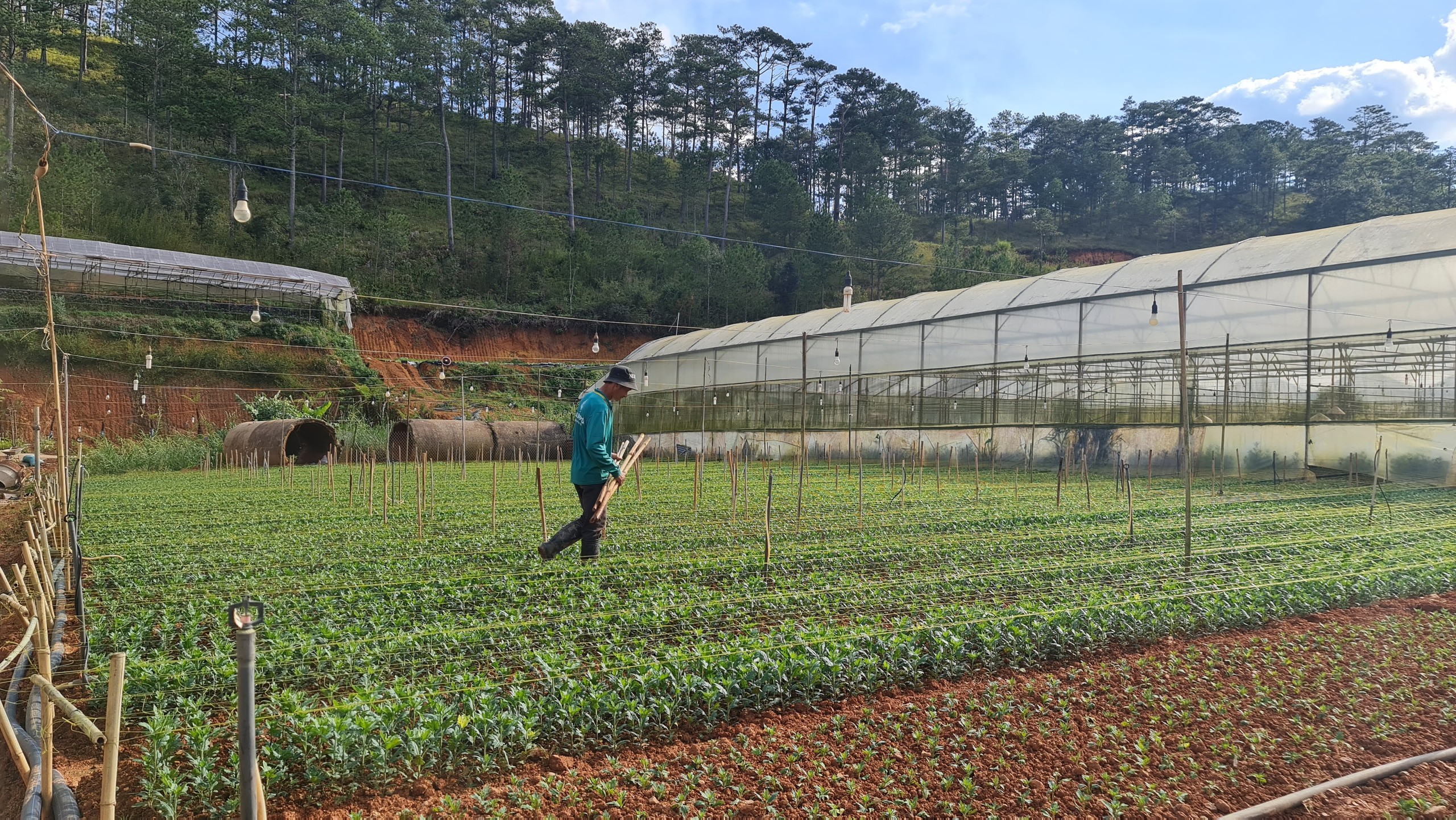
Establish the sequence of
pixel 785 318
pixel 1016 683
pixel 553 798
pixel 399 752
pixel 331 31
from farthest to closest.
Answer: pixel 331 31
pixel 785 318
pixel 1016 683
pixel 399 752
pixel 553 798

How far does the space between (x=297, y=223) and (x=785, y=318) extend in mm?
29253

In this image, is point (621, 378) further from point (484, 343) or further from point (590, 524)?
point (484, 343)

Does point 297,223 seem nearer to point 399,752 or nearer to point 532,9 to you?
point 532,9

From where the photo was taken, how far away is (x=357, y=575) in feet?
26.1

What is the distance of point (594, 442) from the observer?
781 cm

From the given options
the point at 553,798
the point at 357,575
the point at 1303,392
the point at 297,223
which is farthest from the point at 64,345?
the point at 1303,392

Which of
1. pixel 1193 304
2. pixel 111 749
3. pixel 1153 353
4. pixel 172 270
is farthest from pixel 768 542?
pixel 172 270

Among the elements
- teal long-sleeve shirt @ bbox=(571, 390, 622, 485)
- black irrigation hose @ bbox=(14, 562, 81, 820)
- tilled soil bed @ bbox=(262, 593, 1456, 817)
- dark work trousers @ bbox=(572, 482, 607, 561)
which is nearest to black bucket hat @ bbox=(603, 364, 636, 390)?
teal long-sleeve shirt @ bbox=(571, 390, 622, 485)

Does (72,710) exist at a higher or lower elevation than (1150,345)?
lower

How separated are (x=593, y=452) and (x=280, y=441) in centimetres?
1867

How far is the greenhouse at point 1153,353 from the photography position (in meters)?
18.4

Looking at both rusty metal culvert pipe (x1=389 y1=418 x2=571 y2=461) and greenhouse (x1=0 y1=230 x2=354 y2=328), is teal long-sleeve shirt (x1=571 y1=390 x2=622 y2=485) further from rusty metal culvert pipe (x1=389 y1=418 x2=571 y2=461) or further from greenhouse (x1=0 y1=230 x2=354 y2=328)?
greenhouse (x1=0 y1=230 x2=354 y2=328)

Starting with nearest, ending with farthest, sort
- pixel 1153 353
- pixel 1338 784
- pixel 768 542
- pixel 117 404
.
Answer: pixel 1338 784 < pixel 768 542 < pixel 1153 353 < pixel 117 404

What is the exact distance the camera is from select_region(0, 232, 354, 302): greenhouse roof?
3203 centimetres
